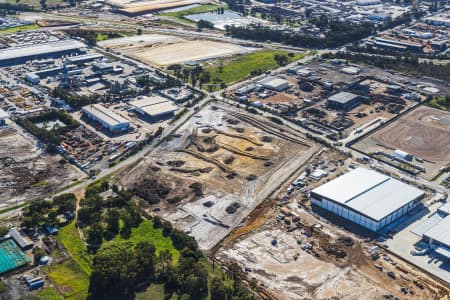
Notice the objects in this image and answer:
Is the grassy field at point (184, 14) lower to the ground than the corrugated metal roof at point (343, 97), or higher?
higher

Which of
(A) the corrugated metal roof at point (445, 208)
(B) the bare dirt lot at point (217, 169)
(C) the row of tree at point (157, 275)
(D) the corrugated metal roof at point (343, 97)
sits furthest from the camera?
(D) the corrugated metal roof at point (343, 97)

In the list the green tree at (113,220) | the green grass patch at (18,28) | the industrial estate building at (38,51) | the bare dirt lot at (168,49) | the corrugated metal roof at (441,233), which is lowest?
the corrugated metal roof at (441,233)

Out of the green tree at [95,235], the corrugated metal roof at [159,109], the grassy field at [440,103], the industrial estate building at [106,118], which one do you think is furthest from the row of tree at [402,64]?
the green tree at [95,235]

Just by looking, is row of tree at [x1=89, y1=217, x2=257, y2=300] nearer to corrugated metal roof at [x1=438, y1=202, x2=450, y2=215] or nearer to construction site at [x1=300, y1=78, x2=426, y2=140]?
corrugated metal roof at [x1=438, y1=202, x2=450, y2=215]

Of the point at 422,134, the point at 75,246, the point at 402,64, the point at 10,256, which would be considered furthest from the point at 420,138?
the point at 10,256

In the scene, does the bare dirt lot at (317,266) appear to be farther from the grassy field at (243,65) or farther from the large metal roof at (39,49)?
the large metal roof at (39,49)

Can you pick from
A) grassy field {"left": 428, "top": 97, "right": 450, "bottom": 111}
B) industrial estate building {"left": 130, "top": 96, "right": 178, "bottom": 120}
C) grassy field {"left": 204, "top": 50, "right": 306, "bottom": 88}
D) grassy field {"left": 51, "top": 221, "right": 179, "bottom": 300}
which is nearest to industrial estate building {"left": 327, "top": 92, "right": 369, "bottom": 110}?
grassy field {"left": 428, "top": 97, "right": 450, "bottom": 111}
